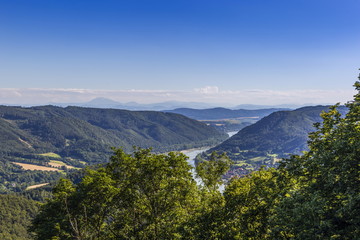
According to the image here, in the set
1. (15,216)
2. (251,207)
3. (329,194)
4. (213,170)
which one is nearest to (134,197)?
(213,170)

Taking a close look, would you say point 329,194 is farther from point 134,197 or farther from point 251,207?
point 134,197

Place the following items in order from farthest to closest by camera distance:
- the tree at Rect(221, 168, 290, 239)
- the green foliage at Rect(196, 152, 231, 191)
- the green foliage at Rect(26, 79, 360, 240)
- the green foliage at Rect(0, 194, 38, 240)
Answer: the green foliage at Rect(0, 194, 38, 240) → the green foliage at Rect(196, 152, 231, 191) → the tree at Rect(221, 168, 290, 239) → the green foliage at Rect(26, 79, 360, 240)

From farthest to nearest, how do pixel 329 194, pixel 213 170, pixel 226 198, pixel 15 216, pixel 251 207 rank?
pixel 15 216 < pixel 213 170 < pixel 226 198 < pixel 251 207 < pixel 329 194

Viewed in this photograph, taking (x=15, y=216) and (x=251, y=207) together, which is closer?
(x=251, y=207)

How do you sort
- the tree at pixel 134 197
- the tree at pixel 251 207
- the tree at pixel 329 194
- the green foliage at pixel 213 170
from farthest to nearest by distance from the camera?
the green foliage at pixel 213 170 < the tree at pixel 134 197 < the tree at pixel 251 207 < the tree at pixel 329 194

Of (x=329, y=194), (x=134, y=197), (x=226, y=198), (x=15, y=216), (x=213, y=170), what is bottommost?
Result: (x=15, y=216)

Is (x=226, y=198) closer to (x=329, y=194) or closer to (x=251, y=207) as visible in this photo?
(x=251, y=207)

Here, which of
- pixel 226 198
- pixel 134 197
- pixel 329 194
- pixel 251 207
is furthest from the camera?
pixel 134 197

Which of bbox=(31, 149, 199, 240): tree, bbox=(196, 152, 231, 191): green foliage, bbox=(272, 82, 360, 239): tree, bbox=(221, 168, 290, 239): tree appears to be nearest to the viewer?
bbox=(272, 82, 360, 239): tree

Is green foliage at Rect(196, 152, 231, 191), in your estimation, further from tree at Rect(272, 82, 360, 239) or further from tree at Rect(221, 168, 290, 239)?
tree at Rect(272, 82, 360, 239)

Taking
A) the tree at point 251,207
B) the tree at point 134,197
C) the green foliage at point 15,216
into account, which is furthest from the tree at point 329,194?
the green foliage at point 15,216

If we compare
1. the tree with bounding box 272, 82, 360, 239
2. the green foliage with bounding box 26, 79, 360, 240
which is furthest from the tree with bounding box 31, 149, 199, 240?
the tree with bounding box 272, 82, 360, 239

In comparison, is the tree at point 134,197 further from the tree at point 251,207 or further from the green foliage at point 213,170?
the tree at point 251,207

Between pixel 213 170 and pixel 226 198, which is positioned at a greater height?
pixel 213 170
